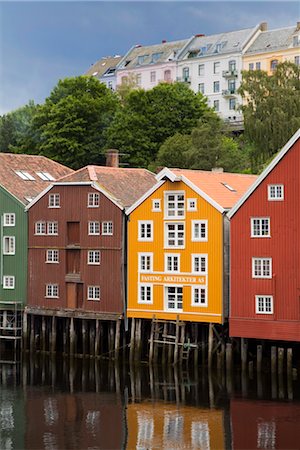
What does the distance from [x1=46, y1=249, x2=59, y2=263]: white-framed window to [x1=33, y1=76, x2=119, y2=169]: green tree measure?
2591 cm

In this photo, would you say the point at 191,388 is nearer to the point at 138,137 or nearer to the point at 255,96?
the point at 255,96

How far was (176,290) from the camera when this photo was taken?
51.5 m

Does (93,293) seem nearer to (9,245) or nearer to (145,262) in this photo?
(145,262)

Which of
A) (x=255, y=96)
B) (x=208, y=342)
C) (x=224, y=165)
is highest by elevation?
(x=255, y=96)

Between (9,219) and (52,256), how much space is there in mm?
4122

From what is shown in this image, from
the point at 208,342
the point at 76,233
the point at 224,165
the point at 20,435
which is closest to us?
the point at 20,435

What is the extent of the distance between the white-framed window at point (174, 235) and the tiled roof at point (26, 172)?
10773 millimetres

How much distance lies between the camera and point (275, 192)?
47281mm

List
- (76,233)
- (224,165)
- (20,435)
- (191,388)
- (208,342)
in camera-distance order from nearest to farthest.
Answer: (20,435), (191,388), (208,342), (76,233), (224,165)

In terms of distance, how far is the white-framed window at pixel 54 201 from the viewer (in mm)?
56691

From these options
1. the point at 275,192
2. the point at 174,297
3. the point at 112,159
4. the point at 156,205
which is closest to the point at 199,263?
the point at 174,297

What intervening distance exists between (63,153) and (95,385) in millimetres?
37888

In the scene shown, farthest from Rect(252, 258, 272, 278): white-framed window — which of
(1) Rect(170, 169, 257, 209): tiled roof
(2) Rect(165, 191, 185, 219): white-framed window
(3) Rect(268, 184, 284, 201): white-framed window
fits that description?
(2) Rect(165, 191, 185, 219): white-framed window

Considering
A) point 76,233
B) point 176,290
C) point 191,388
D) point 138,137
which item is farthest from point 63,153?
point 191,388
